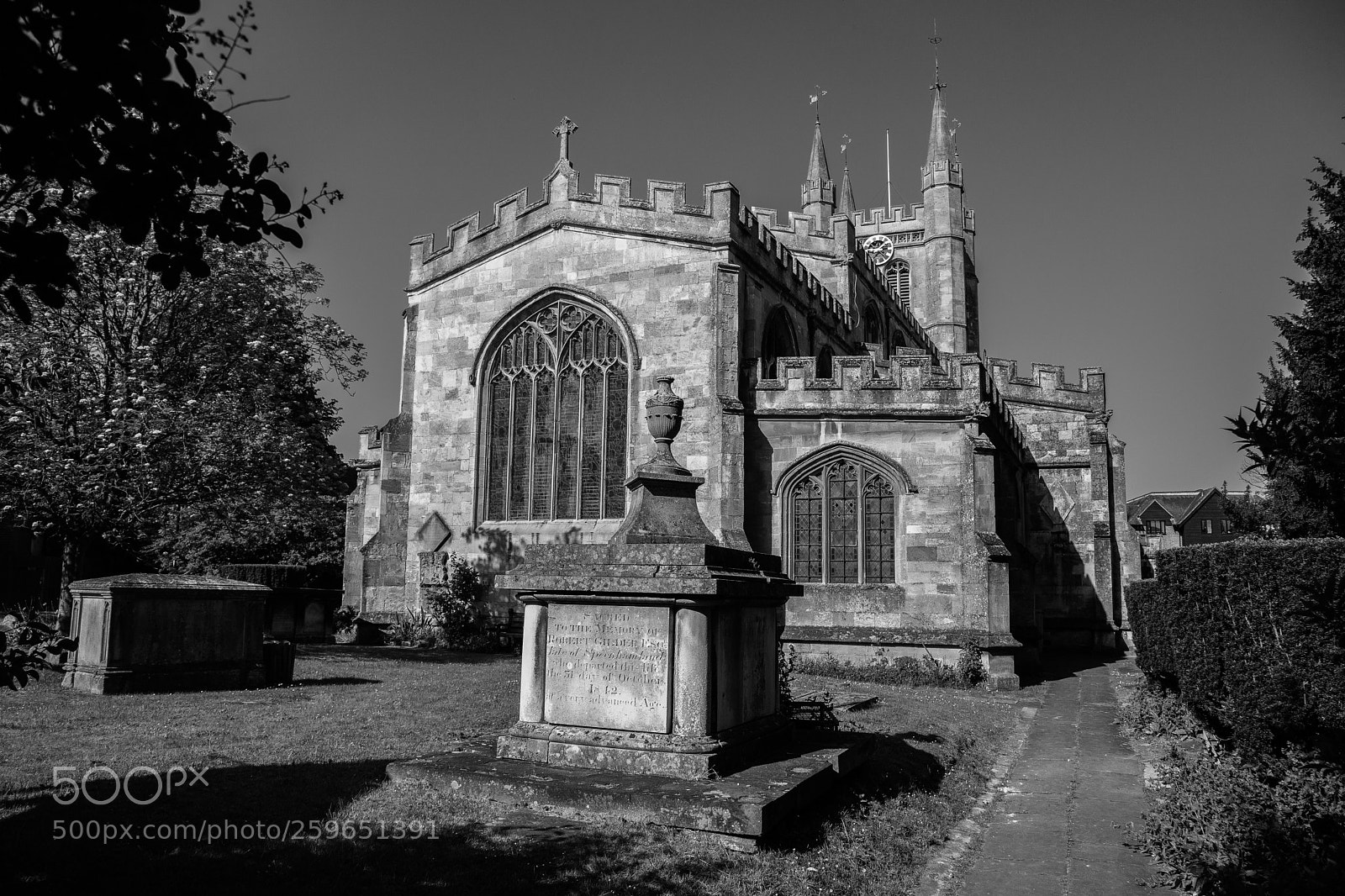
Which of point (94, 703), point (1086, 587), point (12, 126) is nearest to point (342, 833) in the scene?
point (12, 126)

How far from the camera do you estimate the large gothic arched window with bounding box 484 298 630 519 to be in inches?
816

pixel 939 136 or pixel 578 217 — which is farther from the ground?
pixel 939 136

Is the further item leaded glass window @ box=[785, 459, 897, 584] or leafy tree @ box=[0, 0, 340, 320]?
leaded glass window @ box=[785, 459, 897, 584]

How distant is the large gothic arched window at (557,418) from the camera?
2072 cm

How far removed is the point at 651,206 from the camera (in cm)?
2066

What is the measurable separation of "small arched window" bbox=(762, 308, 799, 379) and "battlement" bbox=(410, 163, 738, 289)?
2.92 metres

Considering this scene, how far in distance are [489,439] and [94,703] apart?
1185 centimetres

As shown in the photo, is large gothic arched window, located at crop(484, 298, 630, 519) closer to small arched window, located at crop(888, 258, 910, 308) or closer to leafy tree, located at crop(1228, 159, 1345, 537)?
leafy tree, located at crop(1228, 159, 1345, 537)

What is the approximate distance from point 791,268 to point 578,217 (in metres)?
5.42

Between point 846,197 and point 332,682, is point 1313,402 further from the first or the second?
point 846,197

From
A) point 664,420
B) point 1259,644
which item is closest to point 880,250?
point 1259,644

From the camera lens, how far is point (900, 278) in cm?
4616

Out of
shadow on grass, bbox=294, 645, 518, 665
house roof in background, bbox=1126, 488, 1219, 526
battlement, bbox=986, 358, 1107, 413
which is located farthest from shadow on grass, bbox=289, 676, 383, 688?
house roof in background, bbox=1126, 488, 1219, 526

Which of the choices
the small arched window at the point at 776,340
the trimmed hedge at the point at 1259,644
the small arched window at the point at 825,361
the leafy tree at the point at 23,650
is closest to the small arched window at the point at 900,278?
the small arched window at the point at 825,361
